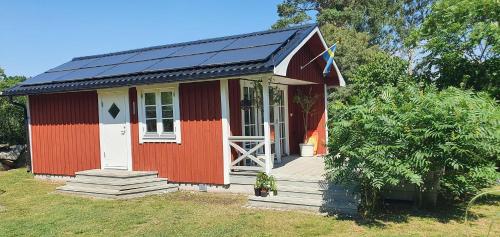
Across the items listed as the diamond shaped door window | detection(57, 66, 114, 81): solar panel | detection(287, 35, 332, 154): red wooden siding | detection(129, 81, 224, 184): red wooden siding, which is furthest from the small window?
detection(287, 35, 332, 154): red wooden siding

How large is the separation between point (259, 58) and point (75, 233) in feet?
15.5

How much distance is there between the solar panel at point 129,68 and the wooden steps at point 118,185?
2595 mm

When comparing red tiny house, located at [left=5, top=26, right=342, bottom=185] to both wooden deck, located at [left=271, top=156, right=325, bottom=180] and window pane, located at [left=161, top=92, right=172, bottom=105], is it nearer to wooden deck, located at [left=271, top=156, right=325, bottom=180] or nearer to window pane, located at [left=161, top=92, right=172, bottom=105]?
window pane, located at [left=161, top=92, right=172, bottom=105]

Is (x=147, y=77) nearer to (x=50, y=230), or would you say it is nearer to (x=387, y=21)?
(x=50, y=230)

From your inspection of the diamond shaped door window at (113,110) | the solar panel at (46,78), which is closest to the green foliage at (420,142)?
the diamond shaped door window at (113,110)

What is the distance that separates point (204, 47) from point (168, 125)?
2.32 metres

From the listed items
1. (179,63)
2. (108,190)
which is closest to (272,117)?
(179,63)

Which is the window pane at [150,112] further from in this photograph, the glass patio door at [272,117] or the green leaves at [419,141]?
the green leaves at [419,141]

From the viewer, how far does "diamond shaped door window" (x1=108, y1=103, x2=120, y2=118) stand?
1066cm

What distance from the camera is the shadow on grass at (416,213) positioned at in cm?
646

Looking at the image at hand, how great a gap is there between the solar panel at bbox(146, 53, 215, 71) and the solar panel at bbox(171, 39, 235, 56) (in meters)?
0.34

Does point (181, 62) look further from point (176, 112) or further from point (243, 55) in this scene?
point (243, 55)

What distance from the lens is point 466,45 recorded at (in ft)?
30.0

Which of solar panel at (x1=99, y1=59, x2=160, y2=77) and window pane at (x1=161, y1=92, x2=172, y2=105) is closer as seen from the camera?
window pane at (x1=161, y1=92, x2=172, y2=105)
